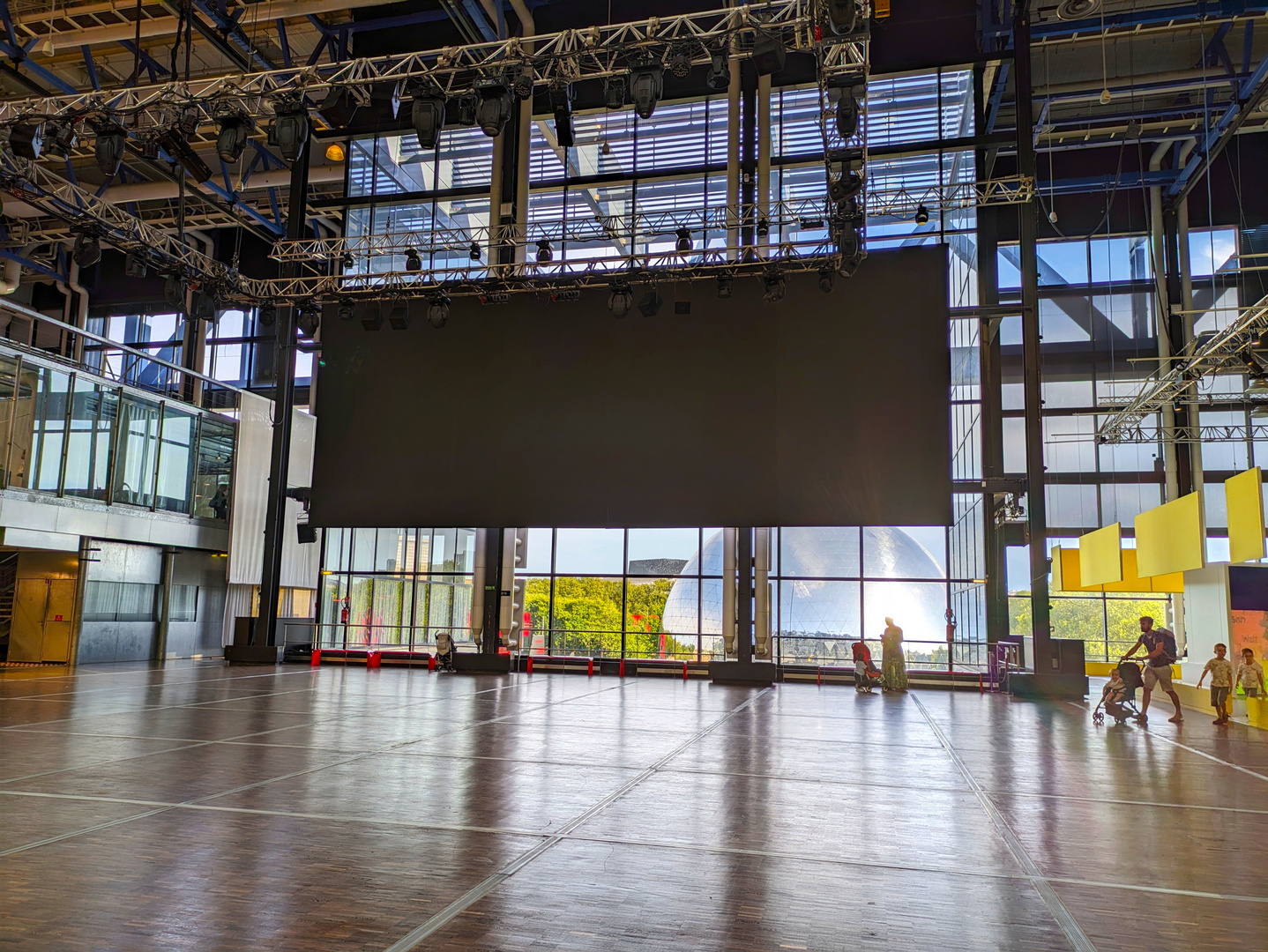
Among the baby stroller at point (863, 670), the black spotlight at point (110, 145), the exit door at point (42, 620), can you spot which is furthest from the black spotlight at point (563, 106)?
the exit door at point (42, 620)

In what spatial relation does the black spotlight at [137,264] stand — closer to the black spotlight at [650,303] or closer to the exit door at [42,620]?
the exit door at [42,620]

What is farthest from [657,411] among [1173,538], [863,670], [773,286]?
[1173,538]

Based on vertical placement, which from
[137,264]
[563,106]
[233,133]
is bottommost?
[137,264]

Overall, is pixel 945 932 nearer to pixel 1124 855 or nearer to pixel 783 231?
pixel 1124 855

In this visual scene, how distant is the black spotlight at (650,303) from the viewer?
60.4ft

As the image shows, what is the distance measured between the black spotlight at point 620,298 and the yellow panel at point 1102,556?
10.5m

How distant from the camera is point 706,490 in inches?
737

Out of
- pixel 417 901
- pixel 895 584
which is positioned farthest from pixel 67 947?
pixel 895 584

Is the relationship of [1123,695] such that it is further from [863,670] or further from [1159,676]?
[863,670]

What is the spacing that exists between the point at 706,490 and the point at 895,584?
7.78 metres

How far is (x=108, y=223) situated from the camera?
16.4 metres

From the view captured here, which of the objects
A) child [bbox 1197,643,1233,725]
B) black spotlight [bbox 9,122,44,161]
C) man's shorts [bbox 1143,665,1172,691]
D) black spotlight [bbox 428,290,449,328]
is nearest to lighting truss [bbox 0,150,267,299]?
black spotlight [bbox 9,122,44,161]

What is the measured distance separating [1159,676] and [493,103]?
41.4 ft

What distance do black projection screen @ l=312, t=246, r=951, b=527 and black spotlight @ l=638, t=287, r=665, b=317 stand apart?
59 cm
